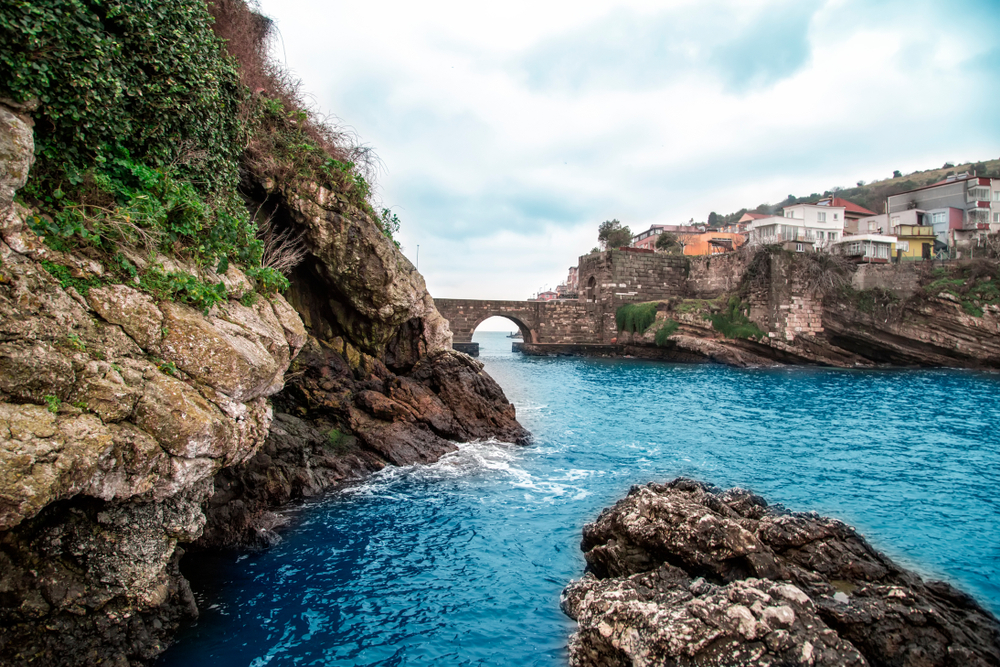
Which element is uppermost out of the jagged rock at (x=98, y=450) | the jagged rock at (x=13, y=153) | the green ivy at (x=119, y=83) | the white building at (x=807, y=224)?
the white building at (x=807, y=224)

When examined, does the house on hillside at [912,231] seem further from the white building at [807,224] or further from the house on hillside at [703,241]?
the house on hillside at [703,241]

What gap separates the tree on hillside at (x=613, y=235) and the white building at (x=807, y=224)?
14.5 metres

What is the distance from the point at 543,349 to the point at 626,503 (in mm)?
41384

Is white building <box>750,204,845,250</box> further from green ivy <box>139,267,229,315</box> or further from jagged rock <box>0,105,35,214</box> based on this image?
jagged rock <box>0,105,35,214</box>

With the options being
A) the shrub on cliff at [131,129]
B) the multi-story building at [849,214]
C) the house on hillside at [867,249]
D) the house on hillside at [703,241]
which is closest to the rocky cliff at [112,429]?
the shrub on cliff at [131,129]

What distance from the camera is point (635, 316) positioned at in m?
46.2

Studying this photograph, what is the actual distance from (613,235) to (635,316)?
954 inches

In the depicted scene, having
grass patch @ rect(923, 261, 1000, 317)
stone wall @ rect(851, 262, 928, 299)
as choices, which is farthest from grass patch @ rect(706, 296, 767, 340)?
grass patch @ rect(923, 261, 1000, 317)

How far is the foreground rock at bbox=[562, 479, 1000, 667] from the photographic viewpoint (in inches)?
198

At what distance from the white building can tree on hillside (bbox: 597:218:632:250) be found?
14485 millimetres

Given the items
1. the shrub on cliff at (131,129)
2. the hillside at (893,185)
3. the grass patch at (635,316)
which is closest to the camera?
the shrub on cliff at (131,129)

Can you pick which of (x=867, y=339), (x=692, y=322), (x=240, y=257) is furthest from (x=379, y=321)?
(x=867, y=339)

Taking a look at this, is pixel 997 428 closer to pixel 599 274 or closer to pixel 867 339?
pixel 867 339

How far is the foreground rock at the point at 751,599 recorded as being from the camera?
5020mm
